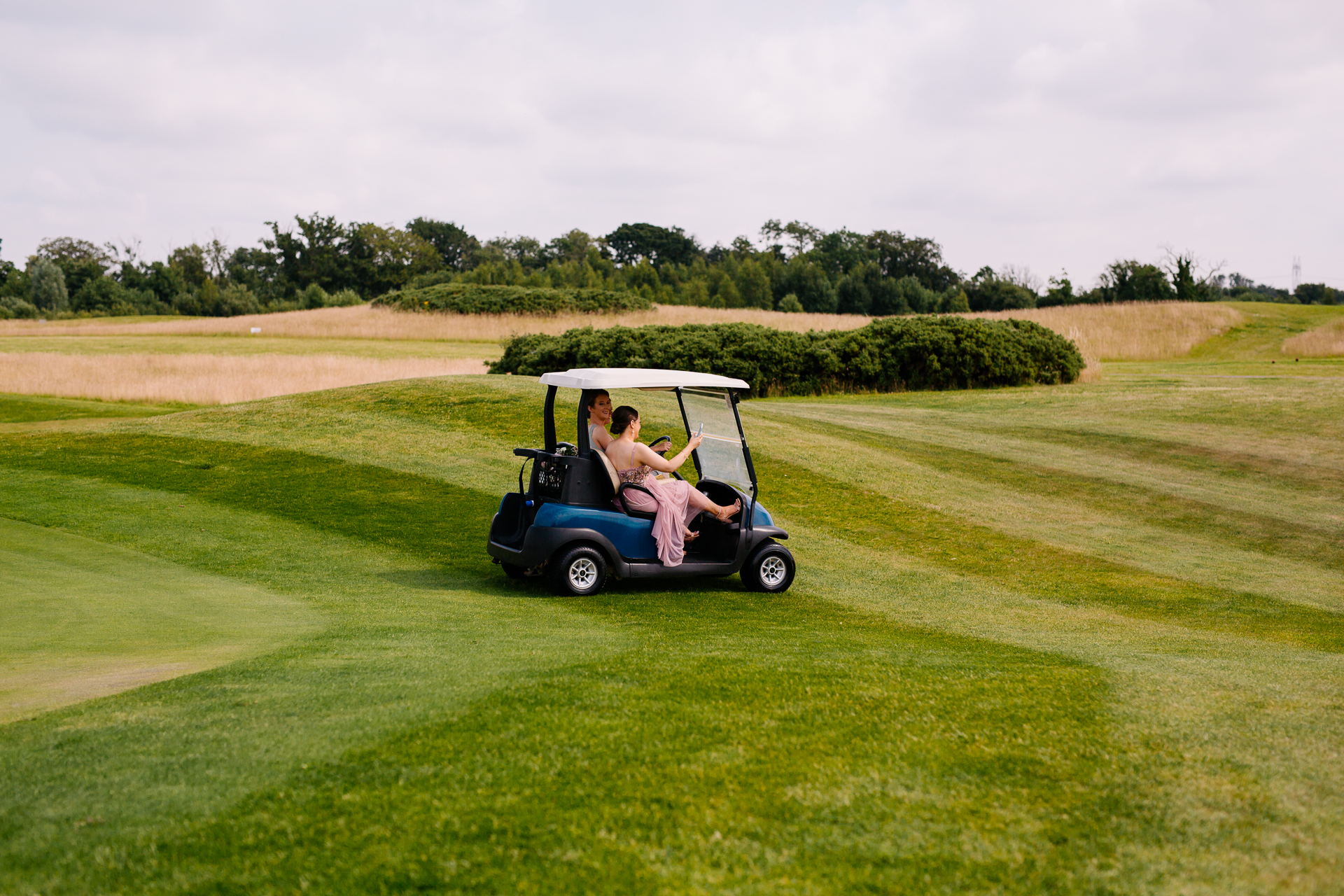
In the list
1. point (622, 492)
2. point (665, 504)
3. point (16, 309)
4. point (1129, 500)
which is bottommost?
point (1129, 500)

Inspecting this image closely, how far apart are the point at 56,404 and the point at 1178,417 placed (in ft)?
88.9

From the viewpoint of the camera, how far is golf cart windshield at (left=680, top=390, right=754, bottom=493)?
10.5 m

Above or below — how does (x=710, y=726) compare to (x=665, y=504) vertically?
below

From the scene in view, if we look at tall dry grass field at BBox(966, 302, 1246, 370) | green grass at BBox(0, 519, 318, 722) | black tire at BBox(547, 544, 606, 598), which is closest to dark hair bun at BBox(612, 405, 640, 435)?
black tire at BBox(547, 544, 606, 598)

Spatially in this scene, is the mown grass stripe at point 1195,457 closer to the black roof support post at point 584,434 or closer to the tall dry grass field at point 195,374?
the black roof support post at point 584,434

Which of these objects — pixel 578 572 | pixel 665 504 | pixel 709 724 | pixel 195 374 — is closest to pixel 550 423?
pixel 665 504

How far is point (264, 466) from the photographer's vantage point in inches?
637

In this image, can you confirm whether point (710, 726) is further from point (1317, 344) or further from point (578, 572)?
point (1317, 344)

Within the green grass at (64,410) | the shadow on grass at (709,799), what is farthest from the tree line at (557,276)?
the shadow on grass at (709,799)

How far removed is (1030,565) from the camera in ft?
40.6

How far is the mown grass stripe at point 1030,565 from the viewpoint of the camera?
991cm

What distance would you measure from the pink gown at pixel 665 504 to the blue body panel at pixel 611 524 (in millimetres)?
93

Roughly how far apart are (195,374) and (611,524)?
27519mm

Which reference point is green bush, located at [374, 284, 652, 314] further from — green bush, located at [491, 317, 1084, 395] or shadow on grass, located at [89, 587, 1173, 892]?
shadow on grass, located at [89, 587, 1173, 892]
